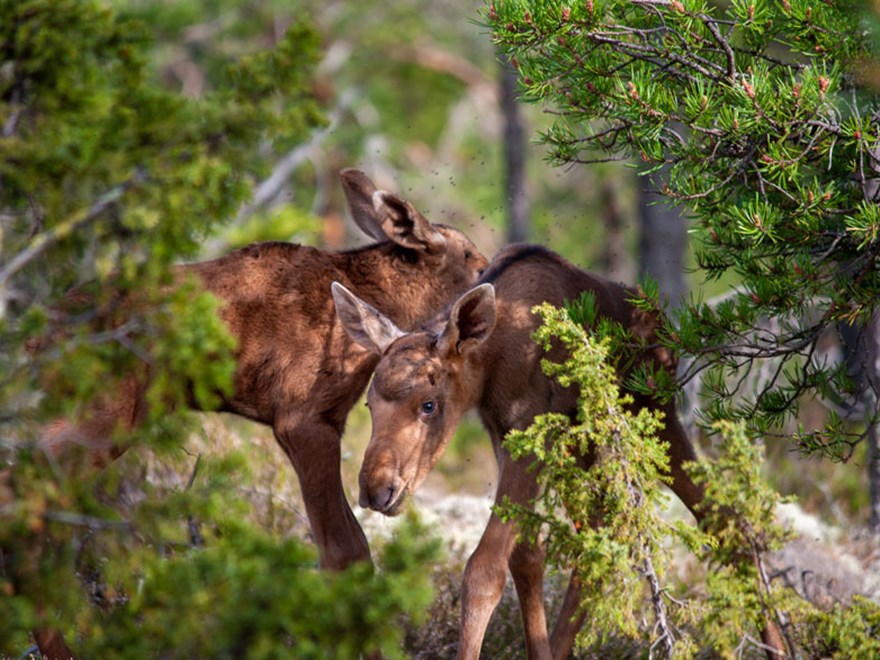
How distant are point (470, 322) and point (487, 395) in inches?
22.0

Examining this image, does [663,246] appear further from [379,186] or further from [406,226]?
[379,186]

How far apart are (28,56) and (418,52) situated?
19.8 meters

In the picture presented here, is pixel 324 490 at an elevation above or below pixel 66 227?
below

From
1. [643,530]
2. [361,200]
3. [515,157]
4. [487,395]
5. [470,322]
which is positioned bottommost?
[515,157]

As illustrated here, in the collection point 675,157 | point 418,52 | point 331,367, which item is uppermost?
point 675,157

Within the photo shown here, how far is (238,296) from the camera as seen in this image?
22.6 ft

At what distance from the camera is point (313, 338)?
6.86m

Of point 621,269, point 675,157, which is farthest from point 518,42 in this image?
point 621,269

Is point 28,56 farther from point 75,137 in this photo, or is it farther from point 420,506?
point 420,506

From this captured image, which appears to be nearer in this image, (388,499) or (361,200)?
(388,499)

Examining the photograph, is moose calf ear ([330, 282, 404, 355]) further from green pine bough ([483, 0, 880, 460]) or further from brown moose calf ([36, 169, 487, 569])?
green pine bough ([483, 0, 880, 460])

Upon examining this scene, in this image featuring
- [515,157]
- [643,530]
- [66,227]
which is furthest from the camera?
[515,157]

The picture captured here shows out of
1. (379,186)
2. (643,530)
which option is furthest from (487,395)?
(379,186)

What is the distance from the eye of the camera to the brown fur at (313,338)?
664 centimetres
